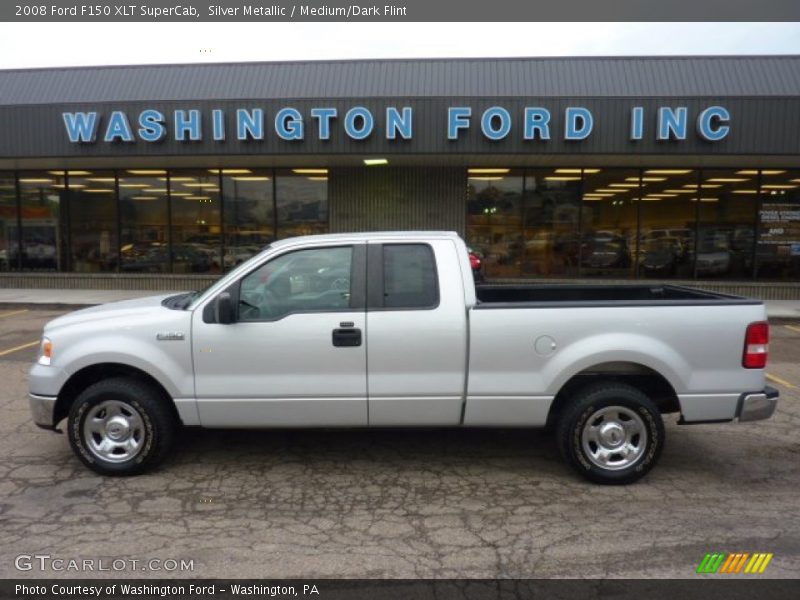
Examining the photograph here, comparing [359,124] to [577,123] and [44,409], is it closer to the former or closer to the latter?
[577,123]

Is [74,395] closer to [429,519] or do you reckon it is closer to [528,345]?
[429,519]

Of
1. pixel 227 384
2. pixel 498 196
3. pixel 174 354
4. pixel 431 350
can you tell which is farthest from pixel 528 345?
pixel 498 196

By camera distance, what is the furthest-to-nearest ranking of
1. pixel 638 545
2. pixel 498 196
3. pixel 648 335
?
1. pixel 498 196
2. pixel 648 335
3. pixel 638 545

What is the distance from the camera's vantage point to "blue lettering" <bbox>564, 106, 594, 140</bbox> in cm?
1316

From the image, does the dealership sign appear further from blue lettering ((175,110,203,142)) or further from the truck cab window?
the truck cab window

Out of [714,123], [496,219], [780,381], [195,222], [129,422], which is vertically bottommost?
[780,381]

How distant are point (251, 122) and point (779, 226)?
13353 mm

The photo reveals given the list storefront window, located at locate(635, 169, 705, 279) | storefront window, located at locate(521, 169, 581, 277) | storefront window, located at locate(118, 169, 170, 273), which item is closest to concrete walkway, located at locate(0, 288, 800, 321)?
storefront window, located at locate(118, 169, 170, 273)

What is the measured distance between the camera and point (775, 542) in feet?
11.8

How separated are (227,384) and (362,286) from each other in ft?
3.90

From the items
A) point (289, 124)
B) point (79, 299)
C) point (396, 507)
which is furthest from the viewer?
point (79, 299)

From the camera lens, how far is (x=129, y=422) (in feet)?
14.8

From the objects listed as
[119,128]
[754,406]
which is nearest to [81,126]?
[119,128]

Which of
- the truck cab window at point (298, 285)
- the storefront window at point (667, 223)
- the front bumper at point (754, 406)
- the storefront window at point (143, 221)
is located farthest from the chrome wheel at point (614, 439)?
the storefront window at point (143, 221)
